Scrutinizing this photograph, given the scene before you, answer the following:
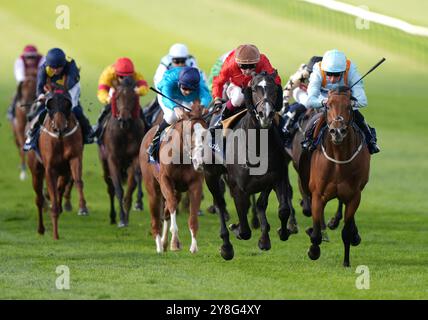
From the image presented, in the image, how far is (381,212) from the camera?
20.8 m

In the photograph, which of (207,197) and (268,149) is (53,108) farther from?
(207,197)

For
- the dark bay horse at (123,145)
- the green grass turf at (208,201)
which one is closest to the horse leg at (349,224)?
the green grass turf at (208,201)

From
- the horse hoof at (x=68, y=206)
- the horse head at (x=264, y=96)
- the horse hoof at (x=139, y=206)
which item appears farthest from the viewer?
the horse hoof at (x=139, y=206)

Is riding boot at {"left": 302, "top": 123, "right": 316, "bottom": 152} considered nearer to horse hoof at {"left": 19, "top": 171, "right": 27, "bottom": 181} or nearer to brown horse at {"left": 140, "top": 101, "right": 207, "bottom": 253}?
brown horse at {"left": 140, "top": 101, "right": 207, "bottom": 253}

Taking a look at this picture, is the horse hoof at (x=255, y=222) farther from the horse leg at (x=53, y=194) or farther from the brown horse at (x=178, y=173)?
the horse leg at (x=53, y=194)

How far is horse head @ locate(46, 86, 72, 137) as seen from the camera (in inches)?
677

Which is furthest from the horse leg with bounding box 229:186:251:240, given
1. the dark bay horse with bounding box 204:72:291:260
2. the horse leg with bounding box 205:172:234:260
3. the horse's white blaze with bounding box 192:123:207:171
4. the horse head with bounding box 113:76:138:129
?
the horse head with bounding box 113:76:138:129

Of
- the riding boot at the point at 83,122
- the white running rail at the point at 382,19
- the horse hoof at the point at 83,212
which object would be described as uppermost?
the white running rail at the point at 382,19

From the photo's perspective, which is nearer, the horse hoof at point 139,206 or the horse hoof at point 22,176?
the horse hoof at point 139,206

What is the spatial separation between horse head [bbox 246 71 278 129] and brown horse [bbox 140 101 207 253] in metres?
1.11

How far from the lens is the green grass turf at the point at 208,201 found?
42.4ft

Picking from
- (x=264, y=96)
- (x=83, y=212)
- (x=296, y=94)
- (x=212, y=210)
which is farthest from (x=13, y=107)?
(x=264, y=96)

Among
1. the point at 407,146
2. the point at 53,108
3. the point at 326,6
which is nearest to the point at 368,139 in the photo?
the point at 53,108

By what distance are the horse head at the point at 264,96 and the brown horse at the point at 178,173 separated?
1.11 meters
